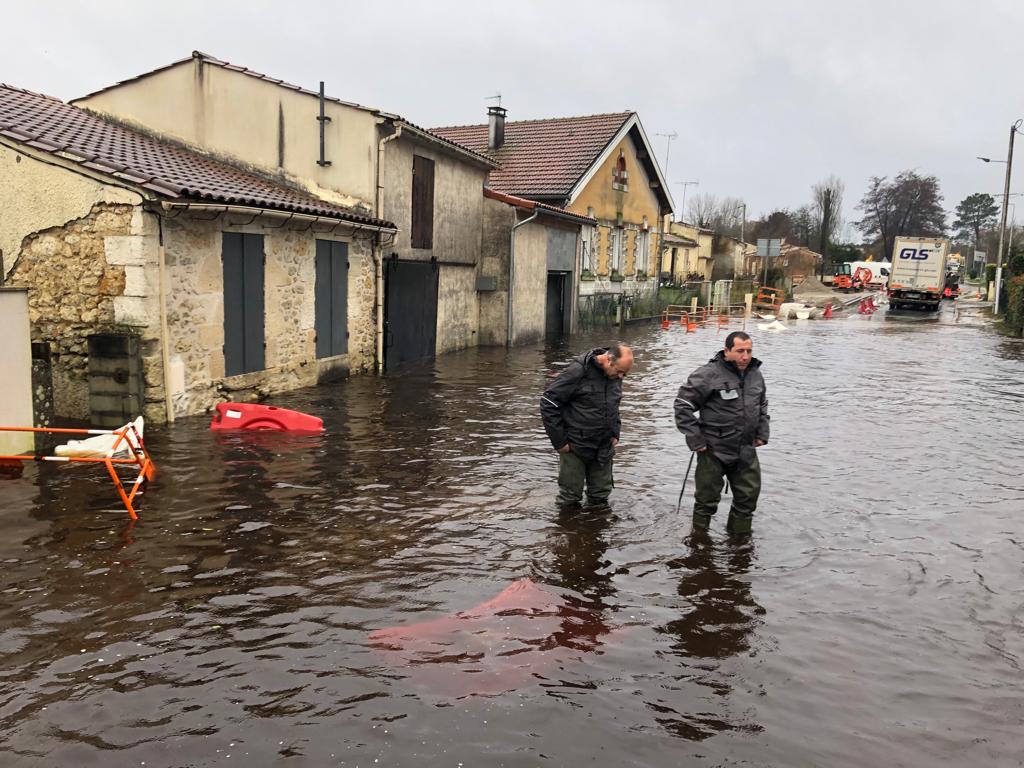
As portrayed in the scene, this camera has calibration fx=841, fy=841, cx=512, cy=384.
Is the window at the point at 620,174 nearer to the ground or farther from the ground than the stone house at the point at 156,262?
farther from the ground

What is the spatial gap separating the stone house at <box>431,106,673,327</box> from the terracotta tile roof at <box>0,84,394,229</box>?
12132 millimetres

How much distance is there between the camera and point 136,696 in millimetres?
4375

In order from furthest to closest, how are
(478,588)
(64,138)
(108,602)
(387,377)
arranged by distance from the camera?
(387,377), (64,138), (478,588), (108,602)

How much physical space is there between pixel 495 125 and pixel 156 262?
20674 mm

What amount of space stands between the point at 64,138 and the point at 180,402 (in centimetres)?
401

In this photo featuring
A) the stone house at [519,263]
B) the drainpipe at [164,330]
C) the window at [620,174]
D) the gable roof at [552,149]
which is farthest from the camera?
the window at [620,174]

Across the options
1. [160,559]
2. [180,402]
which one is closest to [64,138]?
[180,402]

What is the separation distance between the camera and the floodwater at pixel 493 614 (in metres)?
4.16

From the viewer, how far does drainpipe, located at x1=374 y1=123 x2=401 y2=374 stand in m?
15.4

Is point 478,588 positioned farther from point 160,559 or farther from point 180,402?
point 180,402

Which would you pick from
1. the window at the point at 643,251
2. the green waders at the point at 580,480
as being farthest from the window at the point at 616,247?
the green waders at the point at 580,480

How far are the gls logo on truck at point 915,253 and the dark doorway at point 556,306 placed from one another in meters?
23.2

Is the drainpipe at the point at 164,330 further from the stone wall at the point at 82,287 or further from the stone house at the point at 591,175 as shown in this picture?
the stone house at the point at 591,175

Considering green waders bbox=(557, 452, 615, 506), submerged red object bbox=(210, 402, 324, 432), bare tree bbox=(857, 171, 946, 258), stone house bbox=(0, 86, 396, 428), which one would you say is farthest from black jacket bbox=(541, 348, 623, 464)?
bare tree bbox=(857, 171, 946, 258)
